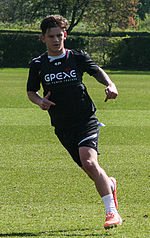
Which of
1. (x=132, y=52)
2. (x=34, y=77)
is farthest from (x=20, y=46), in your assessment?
(x=34, y=77)

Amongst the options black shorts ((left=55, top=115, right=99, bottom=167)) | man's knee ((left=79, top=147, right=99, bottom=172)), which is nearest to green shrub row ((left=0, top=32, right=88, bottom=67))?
black shorts ((left=55, top=115, right=99, bottom=167))

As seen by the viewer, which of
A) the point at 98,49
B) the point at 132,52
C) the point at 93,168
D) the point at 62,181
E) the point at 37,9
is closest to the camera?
the point at 93,168

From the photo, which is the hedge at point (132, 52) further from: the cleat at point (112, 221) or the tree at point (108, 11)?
the cleat at point (112, 221)

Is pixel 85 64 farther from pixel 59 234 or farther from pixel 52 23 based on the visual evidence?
pixel 59 234

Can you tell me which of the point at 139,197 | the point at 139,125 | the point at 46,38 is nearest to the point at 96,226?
the point at 139,197

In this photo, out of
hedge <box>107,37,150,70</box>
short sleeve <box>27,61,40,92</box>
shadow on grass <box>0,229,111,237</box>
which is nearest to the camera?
shadow on grass <box>0,229,111,237</box>

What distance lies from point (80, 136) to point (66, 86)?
0.52m

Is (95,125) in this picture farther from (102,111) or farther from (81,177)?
(102,111)

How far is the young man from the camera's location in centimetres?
534

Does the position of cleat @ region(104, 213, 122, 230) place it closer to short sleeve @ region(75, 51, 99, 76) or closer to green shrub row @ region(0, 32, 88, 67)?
short sleeve @ region(75, 51, 99, 76)

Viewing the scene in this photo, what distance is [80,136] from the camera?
5.41 metres

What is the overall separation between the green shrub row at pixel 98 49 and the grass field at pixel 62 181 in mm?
29484

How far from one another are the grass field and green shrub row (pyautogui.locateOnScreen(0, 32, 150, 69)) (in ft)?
96.7

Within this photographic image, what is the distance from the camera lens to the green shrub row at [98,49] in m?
44.2
